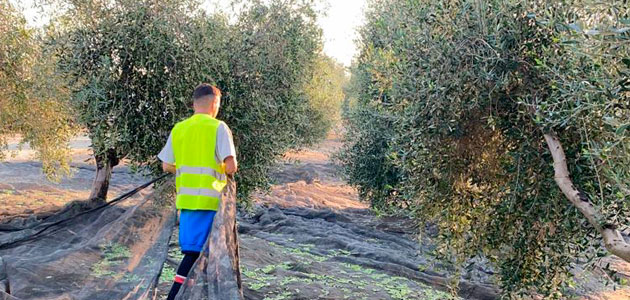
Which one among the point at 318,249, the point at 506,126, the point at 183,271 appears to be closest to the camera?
the point at 183,271

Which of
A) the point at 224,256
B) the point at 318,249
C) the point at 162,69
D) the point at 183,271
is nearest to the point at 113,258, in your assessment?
the point at 183,271

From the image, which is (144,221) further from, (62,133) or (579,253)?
(62,133)

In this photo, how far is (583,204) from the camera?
5.12 meters

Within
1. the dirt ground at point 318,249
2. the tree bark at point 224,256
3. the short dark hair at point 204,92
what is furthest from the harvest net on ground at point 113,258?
the dirt ground at point 318,249

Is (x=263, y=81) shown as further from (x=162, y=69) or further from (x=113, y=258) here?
(x=113, y=258)

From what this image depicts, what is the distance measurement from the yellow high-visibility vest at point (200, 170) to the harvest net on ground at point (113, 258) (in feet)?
0.48

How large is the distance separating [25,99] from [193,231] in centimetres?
887

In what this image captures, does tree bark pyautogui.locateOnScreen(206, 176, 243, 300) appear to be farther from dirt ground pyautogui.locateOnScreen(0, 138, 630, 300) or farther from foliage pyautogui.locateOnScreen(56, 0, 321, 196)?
foliage pyautogui.locateOnScreen(56, 0, 321, 196)

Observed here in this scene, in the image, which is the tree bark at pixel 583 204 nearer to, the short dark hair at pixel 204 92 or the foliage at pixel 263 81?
the short dark hair at pixel 204 92

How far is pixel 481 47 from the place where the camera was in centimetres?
569

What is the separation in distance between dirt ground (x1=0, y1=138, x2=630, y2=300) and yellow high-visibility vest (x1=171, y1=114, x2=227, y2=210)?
7.36 ft

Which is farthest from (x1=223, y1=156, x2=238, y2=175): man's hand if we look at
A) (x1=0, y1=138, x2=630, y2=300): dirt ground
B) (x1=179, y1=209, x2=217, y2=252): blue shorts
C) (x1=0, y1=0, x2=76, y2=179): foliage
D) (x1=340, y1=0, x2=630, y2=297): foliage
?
(x1=0, y1=0, x2=76, y2=179): foliage

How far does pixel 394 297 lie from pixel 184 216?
17.1 feet

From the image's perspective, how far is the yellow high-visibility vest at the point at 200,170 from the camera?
5.11 m
